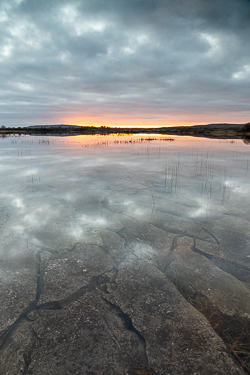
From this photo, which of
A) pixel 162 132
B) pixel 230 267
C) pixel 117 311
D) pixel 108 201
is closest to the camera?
pixel 117 311

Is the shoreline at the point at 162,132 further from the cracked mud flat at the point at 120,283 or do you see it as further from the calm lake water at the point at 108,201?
the cracked mud flat at the point at 120,283

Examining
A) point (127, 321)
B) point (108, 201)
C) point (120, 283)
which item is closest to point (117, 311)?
→ point (127, 321)

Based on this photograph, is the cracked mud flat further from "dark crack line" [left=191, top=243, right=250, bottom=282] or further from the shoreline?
the shoreline

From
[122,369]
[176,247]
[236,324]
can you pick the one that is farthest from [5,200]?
[236,324]

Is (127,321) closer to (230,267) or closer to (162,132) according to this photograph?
(230,267)

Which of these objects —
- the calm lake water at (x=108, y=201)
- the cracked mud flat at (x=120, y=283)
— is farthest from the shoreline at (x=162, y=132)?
the cracked mud flat at (x=120, y=283)

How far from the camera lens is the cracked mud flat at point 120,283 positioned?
2.35 metres

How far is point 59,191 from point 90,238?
3.85 metres

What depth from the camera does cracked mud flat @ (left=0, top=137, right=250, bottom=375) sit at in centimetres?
235

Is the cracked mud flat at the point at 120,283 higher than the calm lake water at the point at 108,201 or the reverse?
the reverse

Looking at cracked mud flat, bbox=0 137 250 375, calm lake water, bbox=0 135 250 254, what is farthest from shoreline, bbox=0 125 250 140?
cracked mud flat, bbox=0 137 250 375

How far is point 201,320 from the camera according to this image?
2.78 m

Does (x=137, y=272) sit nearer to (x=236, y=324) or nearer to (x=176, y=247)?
(x=176, y=247)

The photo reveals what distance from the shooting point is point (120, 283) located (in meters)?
3.39
